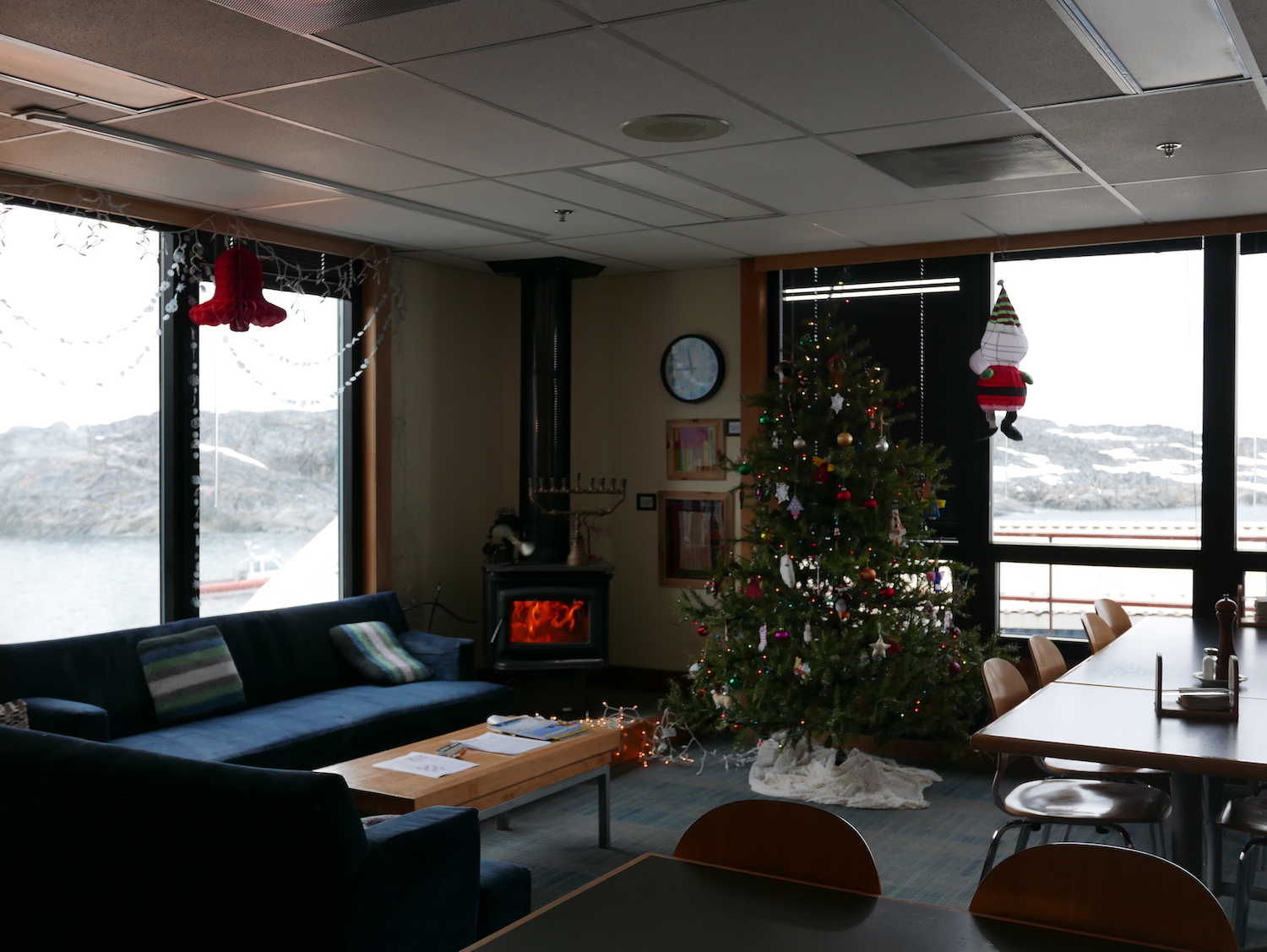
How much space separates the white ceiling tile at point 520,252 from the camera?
6418 mm

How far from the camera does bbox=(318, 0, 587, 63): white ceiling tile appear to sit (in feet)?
9.82

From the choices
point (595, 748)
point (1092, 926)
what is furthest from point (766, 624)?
point (1092, 926)

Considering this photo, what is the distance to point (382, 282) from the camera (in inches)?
261

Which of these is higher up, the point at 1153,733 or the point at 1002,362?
the point at 1002,362

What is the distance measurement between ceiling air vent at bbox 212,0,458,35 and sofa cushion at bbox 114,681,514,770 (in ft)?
8.70

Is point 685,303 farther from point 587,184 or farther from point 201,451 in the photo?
point 201,451

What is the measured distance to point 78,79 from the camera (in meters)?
3.60

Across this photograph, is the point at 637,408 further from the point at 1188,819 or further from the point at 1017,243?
the point at 1188,819

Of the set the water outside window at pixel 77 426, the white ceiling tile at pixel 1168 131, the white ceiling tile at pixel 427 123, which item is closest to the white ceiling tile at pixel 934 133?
the white ceiling tile at pixel 1168 131

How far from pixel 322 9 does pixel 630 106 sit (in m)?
1.12

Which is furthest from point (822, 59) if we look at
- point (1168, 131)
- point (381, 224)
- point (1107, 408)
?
point (1107, 408)

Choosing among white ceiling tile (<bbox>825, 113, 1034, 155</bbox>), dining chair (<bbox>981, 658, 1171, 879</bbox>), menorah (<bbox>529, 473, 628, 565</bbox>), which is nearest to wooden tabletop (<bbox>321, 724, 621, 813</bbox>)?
dining chair (<bbox>981, 658, 1171, 879</bbox>)

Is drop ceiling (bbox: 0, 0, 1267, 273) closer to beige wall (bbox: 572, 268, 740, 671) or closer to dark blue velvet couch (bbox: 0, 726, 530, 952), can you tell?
beige wall (bbox: 572, 268, 740, 671)

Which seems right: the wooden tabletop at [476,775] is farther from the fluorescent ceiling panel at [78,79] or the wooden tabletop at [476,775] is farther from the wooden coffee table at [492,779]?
the fluorescent ceiling panel at [78,79]
